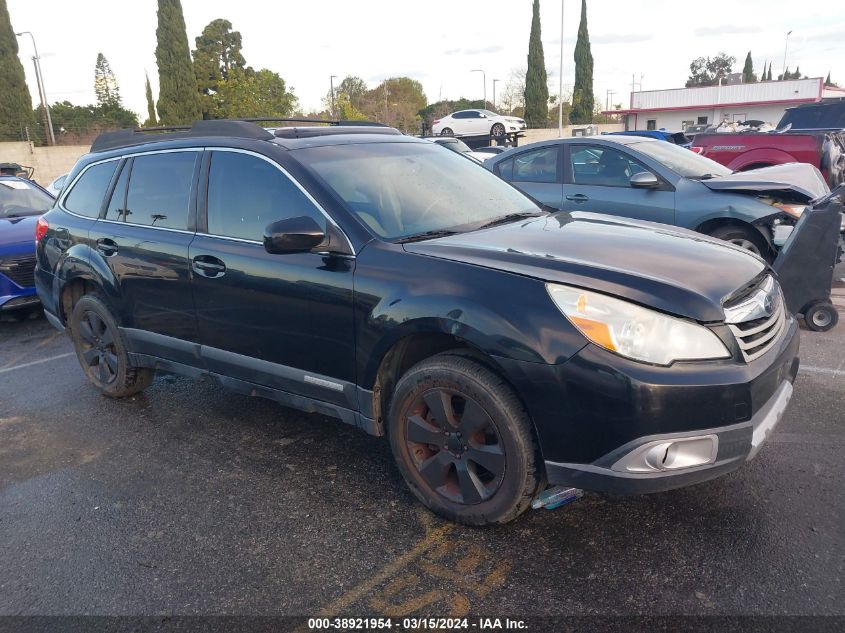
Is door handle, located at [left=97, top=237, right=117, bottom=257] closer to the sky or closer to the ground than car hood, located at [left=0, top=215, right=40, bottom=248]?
closer to the sky

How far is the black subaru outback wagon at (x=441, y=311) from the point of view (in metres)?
2.58

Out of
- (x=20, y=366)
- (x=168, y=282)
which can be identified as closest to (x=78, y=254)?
(x=168, y=282)

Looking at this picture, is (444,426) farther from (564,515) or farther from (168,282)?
(168,282)

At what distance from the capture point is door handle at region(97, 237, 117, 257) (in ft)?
14.6

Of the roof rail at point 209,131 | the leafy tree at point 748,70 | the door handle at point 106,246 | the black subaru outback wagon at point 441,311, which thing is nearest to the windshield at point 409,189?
the black subaru outback wagon at point 441,311

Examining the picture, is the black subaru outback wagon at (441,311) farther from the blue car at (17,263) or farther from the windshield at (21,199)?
the windshield at (21,199)

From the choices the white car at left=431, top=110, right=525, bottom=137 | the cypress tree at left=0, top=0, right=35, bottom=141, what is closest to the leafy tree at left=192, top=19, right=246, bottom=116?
the cypress tree at left=0, top=0, right=35, bottom=141

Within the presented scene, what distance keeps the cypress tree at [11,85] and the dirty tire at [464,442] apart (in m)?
37.0

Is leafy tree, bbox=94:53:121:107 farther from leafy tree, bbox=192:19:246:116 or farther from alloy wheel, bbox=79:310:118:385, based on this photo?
alloy wheel, bbox=79:310:118:385

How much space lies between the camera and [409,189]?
3.72m

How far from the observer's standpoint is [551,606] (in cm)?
252

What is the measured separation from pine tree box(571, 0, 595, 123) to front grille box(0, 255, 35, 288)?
181 ft

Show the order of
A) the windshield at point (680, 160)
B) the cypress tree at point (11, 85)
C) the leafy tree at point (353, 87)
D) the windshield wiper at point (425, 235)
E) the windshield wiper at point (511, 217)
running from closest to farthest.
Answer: the windshield wiper at point (425, 235)
the windshield wiper at point (511, 217)
the windshield at point (680, 160)
the cypress tree at point (11, 85)
the leafy tree at point (353, 87)

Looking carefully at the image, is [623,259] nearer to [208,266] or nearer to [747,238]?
[208,266]
